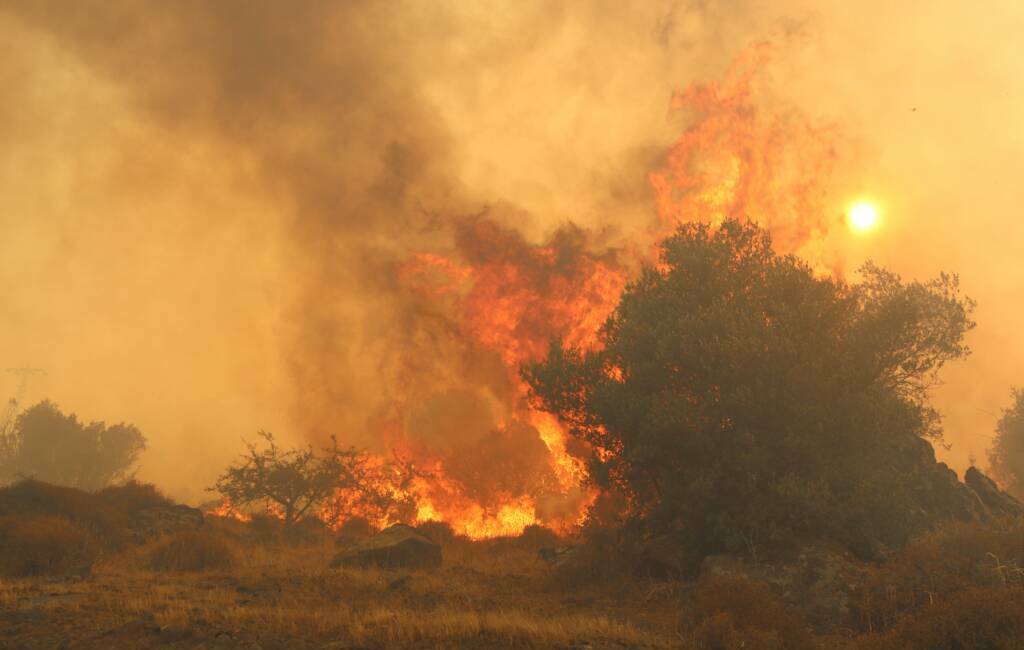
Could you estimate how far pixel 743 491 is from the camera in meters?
18.9

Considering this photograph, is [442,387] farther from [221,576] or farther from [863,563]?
[863,563]

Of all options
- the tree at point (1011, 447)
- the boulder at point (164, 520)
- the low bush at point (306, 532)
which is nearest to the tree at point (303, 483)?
the low bush at point (306, 532)

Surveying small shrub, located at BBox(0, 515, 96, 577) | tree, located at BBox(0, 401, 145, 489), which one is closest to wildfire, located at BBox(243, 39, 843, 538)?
small shrub, located at BBox(0, 515, 96, 577)

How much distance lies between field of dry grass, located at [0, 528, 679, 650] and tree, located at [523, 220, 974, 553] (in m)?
3.90

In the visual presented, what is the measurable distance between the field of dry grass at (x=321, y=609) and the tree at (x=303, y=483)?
15.6m

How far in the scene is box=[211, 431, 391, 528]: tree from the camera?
132ft

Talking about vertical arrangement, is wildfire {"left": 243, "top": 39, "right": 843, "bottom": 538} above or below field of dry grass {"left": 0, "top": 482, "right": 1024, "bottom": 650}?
above

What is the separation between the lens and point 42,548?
2148 cm

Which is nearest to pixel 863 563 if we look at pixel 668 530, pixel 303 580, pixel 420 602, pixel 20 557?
pixel 668 530

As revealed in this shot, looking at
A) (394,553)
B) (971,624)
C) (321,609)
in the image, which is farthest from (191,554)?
(971,624)

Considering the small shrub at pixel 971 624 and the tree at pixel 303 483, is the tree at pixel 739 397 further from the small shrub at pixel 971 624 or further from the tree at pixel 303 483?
the tree at pixel 303 483

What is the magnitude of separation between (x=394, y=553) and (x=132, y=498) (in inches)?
734

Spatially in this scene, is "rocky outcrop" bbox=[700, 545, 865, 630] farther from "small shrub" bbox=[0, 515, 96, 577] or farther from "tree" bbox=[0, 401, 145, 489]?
"tree" bbox=[0, 401, 145, 489]

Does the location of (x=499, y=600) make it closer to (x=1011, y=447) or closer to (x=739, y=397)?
(x=739, y=397)
